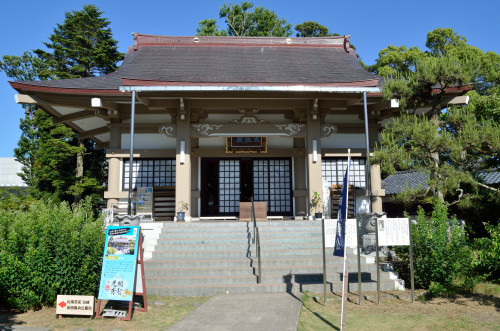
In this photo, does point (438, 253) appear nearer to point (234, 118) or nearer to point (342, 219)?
point (342, 219)

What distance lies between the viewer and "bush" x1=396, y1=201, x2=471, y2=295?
6.72 m

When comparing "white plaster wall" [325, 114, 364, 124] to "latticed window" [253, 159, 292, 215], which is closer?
"white plaster wall" [325, 114, 364, 124]

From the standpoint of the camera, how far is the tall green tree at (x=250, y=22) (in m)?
28.1

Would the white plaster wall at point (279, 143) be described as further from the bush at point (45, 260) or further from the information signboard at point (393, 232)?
the bush at point (45, 260)

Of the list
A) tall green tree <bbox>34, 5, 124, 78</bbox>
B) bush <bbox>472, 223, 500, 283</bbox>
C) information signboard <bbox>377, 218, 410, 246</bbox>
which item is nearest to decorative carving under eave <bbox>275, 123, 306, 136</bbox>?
information signboard <bbox>377, 218, 410, 246</bbox>

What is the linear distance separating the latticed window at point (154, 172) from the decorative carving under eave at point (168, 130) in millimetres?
1924

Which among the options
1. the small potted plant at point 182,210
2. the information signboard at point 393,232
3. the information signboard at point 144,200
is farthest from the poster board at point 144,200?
the information signboard at point 393,232

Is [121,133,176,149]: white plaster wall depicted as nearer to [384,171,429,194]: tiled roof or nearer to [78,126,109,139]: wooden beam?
[78,126,109,139]: wooden beam

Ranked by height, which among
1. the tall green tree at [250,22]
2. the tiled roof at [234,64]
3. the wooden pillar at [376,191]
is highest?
the tall green tree at [250,22]

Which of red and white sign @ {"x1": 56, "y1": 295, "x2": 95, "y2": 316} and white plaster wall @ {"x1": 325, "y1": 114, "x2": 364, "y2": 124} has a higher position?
white plaster wall @ {"x1": 325, "y1": 114, "x2": 364, "y2": 124}

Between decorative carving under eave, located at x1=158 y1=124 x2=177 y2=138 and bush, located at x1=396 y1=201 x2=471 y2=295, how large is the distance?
761cm

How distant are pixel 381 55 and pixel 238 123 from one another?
16958 millimetres

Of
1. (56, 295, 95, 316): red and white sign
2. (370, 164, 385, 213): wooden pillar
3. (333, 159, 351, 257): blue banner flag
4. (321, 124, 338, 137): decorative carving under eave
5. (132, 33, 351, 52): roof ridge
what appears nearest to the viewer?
(333, 159, 351, 257): blue banner flag

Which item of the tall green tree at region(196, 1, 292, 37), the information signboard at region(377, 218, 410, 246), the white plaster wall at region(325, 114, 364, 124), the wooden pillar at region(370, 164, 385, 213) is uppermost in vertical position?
the tall green tree at region(196, 1, 292, 37)
